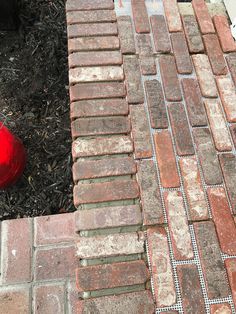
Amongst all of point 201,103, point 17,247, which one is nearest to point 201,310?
point 201,103

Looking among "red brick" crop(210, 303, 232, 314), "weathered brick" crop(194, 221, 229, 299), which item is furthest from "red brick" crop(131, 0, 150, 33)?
"red brick" crop(210, 303, 232, 314)

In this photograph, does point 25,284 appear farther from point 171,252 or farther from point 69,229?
point 171,252

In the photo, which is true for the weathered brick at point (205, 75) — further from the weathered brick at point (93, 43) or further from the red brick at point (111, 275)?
the red brick at point (111, 275)

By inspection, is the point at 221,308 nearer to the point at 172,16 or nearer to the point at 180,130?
the point at 180,130

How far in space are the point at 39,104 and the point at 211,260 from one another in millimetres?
1458

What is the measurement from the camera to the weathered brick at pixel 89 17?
5.25 feet

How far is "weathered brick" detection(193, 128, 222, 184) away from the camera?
1.32 meters

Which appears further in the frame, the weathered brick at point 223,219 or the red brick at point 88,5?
the red brick at point 88,5

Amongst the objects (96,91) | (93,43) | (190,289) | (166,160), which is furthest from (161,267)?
(93,43)

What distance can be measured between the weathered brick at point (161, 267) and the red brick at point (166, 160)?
0.17 meters

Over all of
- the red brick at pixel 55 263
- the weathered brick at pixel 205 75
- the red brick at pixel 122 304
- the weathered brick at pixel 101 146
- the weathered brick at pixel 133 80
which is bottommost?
the red brick at pixel 55 263

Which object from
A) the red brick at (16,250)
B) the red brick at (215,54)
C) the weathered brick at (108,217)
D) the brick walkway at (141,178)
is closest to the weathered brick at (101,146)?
the brick walkway at (141,178)

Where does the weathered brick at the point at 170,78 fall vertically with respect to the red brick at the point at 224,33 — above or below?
below

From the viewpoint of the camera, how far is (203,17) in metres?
1.70
